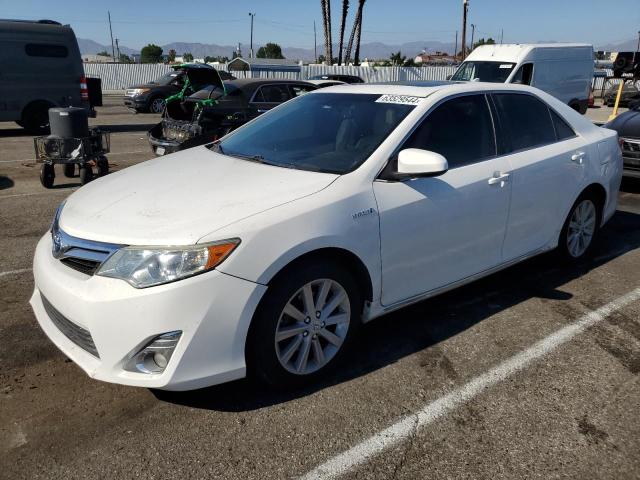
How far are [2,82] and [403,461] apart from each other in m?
13.8

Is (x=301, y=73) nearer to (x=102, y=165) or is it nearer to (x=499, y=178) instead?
(x=102, y=165)

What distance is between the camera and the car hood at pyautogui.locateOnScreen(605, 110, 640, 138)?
25.8 feet

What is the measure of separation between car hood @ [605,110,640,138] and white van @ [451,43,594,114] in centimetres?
617

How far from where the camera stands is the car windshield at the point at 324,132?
11.2 ft

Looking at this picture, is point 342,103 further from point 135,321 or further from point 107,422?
point 107,422

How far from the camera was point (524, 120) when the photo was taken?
4.24 metres

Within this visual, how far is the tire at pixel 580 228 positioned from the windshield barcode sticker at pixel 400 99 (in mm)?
1884

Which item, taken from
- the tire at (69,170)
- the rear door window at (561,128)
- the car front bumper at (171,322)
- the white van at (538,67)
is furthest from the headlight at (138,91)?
the car front bumper at (171,322)

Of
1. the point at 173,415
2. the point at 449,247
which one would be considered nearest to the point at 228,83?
the point at 449,247

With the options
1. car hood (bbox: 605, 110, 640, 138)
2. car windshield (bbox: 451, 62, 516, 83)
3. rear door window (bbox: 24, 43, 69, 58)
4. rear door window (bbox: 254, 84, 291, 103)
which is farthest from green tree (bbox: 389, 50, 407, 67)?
car hood (bbox: 605, 110, 640, 138)

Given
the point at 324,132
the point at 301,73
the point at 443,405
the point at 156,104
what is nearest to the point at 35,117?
the point at 156,104

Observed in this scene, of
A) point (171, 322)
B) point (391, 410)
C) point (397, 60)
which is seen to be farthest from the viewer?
point (397, 60)

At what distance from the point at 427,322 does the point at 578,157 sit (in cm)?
191

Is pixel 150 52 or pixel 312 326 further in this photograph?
pixel 150 52
